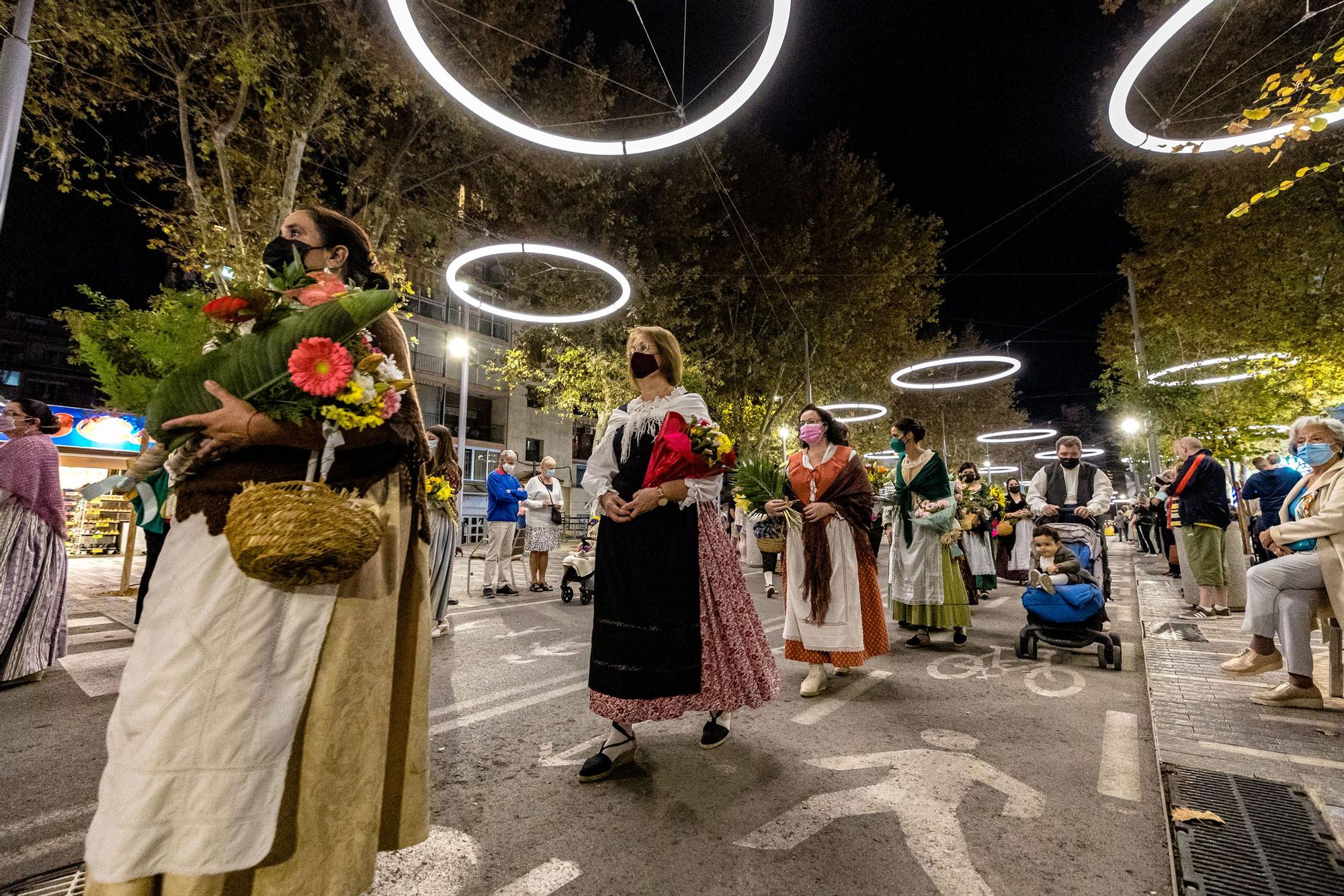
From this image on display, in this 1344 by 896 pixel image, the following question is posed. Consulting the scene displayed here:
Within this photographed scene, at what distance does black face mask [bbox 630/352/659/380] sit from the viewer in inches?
130

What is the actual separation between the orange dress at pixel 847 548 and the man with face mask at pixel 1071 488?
3805 mm

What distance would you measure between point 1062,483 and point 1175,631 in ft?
6.27

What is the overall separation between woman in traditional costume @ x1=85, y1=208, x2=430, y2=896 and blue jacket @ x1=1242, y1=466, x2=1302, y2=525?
9602 millimetres

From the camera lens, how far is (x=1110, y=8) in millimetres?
7543

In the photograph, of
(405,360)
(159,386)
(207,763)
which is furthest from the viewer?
(405,360)

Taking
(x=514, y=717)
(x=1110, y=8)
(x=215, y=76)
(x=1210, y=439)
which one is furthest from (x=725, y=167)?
(x=514, y=717)

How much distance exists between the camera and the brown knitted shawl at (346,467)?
156 centimetres

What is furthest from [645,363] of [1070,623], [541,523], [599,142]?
[541,523]

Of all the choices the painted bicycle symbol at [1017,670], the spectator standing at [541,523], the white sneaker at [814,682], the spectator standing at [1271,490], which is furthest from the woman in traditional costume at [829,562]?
the spectator standing at [541,523]

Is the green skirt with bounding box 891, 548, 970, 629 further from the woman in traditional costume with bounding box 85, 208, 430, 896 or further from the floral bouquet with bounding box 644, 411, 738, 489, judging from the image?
the woman in traditional costume with bounding box 85, 208, 430, 896

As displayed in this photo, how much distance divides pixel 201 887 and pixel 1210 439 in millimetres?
15350

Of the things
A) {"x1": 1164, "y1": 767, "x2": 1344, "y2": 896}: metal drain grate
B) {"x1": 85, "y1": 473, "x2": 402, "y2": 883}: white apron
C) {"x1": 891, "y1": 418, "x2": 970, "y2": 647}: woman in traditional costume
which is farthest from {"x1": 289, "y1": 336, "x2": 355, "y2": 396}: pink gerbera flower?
{"x1": 891, "y1": 418, "x2": 970, "y2": 647}: woman in traditional costume

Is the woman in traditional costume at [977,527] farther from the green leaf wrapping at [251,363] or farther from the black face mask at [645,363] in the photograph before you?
the green leaf wrapping at [251,363]

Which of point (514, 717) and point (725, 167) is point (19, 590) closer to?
point (514, 717)
